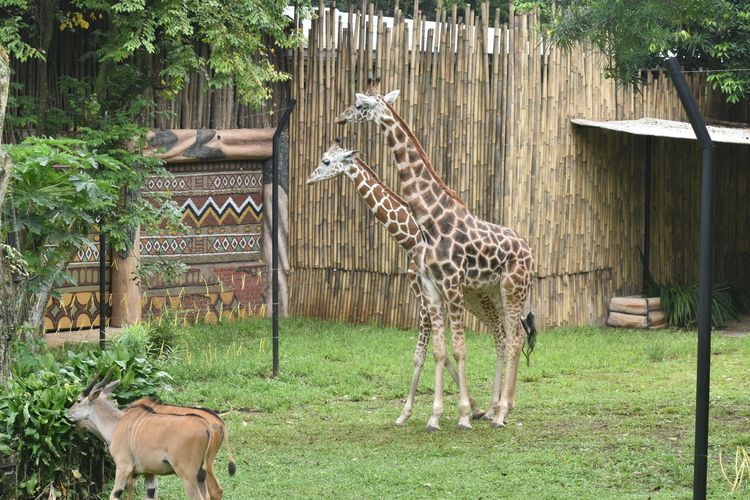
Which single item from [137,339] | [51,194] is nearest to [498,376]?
[137,339]

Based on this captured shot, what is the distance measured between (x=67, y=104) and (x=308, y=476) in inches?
246

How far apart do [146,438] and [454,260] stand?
3.43 metres

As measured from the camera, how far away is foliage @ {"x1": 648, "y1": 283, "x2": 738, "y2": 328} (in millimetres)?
13766

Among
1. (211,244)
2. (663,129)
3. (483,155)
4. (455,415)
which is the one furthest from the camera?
(211,244)

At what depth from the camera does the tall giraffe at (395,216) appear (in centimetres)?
898

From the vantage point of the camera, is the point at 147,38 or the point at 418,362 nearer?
the point at 418,362

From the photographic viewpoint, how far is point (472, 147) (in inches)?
Result: 501

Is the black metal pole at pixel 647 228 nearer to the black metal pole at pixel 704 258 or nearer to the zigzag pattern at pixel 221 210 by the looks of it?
the zigzag pattern at pixel 221 210

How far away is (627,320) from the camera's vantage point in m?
13.8

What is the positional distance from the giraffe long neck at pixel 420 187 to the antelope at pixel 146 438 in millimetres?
3273

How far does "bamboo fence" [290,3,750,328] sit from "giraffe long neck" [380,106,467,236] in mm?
3747

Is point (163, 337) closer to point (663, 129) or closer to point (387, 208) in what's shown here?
point (387, 208)

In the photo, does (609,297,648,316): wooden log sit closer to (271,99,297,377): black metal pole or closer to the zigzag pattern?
the zigzag pattern

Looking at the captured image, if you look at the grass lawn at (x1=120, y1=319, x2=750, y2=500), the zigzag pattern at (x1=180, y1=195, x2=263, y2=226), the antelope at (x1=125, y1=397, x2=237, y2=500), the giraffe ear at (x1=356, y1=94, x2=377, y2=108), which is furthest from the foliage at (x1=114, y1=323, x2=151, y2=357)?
the zigzag pattern at (x1=180, y1=195, x2=263, y2=226)
